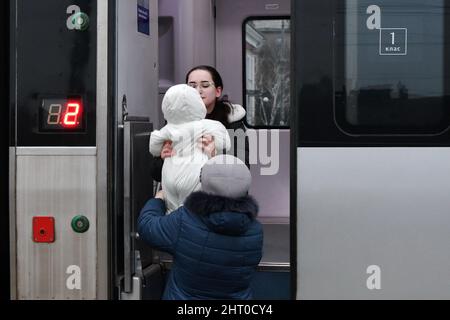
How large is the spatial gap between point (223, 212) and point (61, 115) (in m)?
1.06

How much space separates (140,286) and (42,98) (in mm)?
1071

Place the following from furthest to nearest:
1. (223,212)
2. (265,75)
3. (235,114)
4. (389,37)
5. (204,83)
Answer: (265,75)
(235,114)
(204,83)
(389,37)
(223,212)

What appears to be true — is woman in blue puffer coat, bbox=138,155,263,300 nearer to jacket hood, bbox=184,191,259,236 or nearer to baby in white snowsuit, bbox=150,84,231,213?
jacket hood, bbox=184,191,259,236

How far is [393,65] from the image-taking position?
12.1 ft

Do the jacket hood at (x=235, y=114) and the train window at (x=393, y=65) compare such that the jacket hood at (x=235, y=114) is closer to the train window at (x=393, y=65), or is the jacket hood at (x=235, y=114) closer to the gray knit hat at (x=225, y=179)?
the train window at (x=393, y=65)

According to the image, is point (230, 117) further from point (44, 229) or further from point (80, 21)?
point (44, 229)

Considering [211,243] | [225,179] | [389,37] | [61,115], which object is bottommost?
[211,243]

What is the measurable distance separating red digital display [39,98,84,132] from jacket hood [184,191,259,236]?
829 millimetres

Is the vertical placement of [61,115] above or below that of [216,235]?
above

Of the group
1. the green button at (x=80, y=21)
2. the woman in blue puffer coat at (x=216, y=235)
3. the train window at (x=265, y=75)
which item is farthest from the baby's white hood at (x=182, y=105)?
the train window at (x=265, y=75)

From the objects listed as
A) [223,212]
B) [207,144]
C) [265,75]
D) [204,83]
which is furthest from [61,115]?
[265,75]

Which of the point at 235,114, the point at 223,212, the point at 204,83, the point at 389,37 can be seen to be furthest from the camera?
the point at 235,114

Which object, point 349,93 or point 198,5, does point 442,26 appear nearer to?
point 349,93
